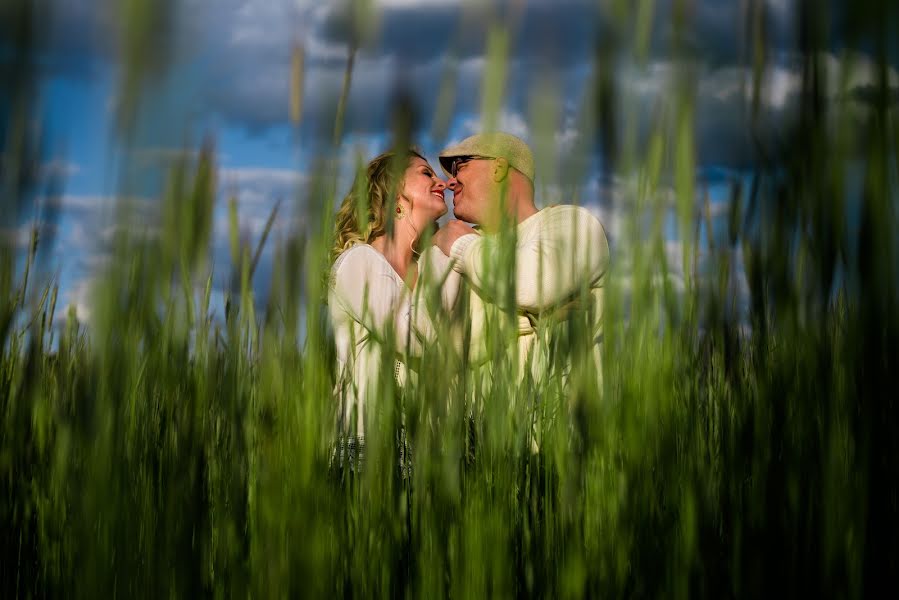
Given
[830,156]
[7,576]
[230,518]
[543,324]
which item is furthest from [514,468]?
[7,576]

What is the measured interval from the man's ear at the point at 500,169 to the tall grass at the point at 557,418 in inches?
2.5

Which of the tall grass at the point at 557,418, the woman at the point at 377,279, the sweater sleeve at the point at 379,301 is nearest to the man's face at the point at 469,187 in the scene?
the woman at the point at 377,279

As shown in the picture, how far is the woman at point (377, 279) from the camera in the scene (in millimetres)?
915

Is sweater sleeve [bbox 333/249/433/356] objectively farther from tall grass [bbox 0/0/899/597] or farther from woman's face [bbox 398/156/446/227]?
woman's face [bbox 398/156/446/227]

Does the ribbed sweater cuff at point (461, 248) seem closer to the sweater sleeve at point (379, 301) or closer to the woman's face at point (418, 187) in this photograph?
the sweater sleeve at point (379, 301)

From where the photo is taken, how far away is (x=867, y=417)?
2.50ft

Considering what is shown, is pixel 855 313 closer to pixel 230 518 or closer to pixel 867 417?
pixel 867 417

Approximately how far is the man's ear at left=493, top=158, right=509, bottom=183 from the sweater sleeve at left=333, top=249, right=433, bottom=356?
0.16 meters

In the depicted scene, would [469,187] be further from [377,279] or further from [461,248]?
[377,279]

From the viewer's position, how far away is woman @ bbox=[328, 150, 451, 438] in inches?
36.0

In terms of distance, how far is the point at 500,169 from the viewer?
87cm

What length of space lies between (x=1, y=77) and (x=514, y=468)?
0.68 m

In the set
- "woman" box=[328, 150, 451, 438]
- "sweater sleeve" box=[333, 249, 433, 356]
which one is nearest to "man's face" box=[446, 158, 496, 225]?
"woman" box=[328, 150, 451, 438]

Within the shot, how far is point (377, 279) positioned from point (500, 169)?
3.10 feet
